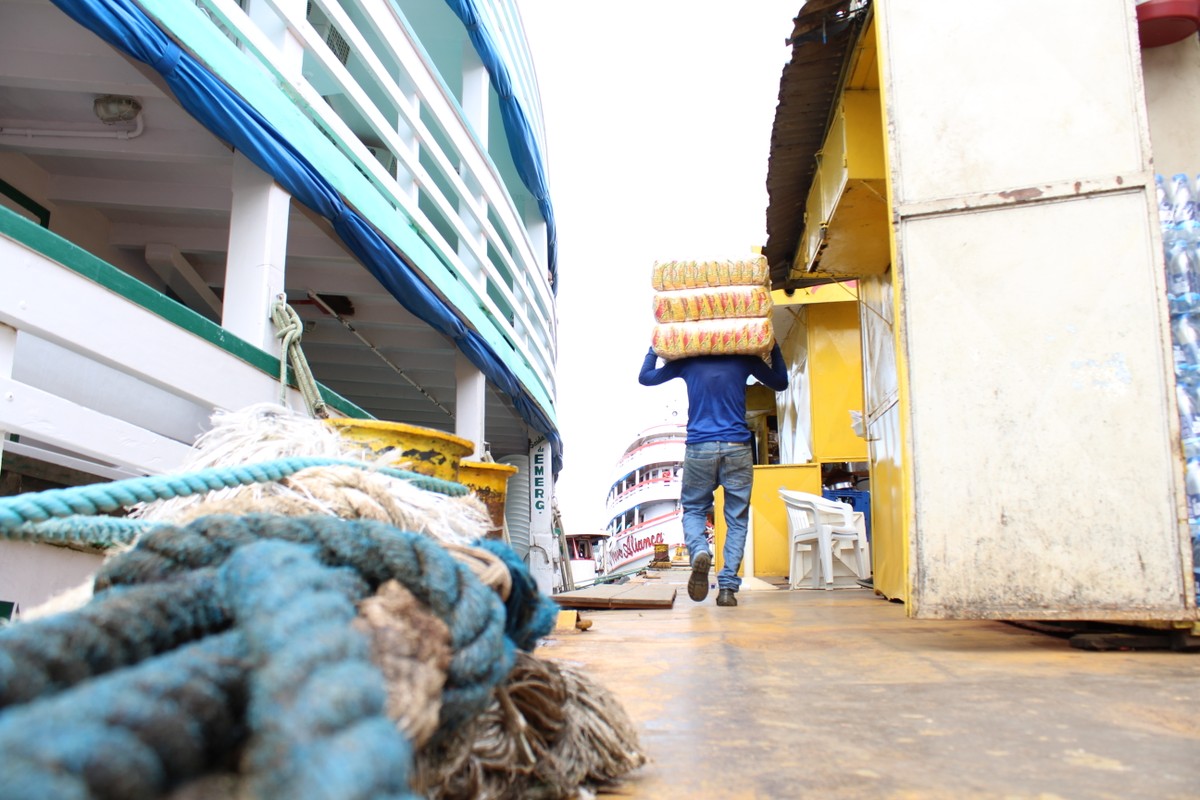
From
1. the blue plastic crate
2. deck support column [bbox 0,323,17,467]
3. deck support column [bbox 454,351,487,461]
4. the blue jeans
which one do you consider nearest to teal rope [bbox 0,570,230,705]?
deck support column [bbox 0,323,17,467]

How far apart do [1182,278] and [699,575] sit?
8.81 ft

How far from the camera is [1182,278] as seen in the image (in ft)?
8.87

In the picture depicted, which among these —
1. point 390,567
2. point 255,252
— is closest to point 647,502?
point 255,252

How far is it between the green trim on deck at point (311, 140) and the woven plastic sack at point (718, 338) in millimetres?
1883

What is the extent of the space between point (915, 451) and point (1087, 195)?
1052mm

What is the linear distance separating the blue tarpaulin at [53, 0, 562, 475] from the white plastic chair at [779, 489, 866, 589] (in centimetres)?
322

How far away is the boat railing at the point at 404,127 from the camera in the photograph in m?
4.11

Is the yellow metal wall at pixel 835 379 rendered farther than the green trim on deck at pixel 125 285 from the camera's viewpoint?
Yes

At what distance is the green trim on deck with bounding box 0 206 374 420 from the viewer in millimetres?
2279

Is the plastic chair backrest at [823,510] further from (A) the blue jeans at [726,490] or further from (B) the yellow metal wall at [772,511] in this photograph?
(A) the blue jeans at [726,490]

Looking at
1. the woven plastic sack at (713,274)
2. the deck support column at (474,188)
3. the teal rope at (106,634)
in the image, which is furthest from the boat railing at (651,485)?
the teal rope at (106,634)

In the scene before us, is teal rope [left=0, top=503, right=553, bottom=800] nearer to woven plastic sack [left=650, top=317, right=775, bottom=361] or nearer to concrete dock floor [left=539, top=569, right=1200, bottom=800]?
concrete dock floor [left=539, top=569, right=1200, bottom=800]

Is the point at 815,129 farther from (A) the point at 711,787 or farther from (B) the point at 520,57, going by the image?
(B) the point at 520,57

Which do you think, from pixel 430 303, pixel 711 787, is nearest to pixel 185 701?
pixel 711 787
